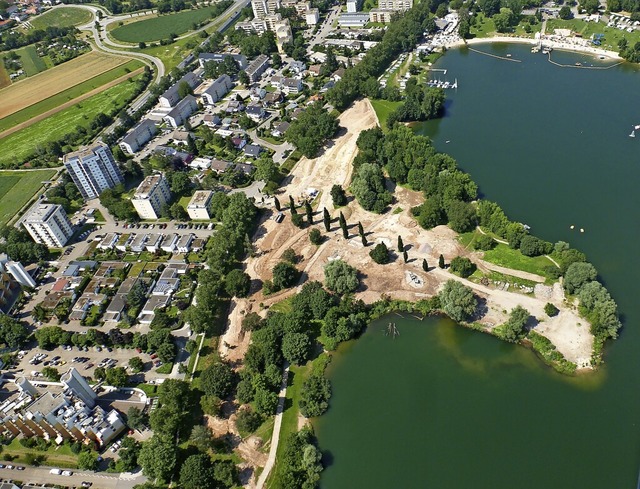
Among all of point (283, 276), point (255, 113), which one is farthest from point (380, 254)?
point (255, 113)

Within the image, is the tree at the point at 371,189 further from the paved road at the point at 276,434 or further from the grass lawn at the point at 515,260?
the paved road at the point at 276,434

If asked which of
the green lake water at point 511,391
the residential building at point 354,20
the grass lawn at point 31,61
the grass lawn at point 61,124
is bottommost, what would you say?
the green lake water at point 511,391

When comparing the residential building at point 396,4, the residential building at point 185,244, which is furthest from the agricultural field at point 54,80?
the residential building at point 185,244

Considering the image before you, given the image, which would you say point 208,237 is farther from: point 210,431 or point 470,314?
point 470,314

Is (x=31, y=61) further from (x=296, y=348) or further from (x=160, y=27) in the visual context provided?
(x=296, y=348)

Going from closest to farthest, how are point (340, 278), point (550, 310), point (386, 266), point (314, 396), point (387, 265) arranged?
point (314, 396) < point (550, 310) < point (340, 278) < point (386, 266) < point (387, 265)

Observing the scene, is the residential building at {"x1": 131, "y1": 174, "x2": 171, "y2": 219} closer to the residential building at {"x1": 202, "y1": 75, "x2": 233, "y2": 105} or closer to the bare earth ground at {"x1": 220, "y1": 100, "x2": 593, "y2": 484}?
the bare earth ground at {"x1": 220, "y1": 100, "x2": 593, "y2": 484}
